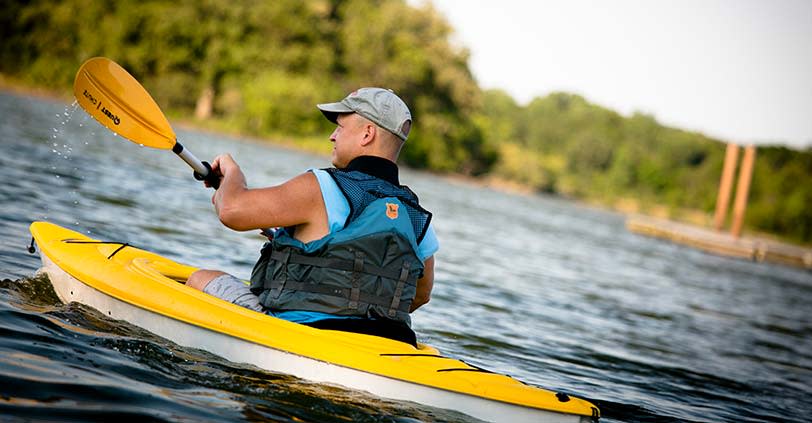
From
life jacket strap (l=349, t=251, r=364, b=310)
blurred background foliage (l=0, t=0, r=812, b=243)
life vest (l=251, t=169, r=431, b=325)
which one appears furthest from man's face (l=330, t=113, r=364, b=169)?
blurred background foliage (l=0, t=0, r=812, b=243)

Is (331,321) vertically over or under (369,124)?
under

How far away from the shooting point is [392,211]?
11.0 ft

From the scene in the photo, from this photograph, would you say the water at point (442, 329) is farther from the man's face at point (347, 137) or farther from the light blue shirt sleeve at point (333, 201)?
the man's face at point (347, 137)

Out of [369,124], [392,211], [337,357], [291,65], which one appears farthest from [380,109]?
[291,65]

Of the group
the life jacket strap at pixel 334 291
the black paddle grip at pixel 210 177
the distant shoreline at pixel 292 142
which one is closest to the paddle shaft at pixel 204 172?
the black paddle grip at pixel 210 177

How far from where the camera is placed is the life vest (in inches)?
130

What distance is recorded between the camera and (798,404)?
5.49m

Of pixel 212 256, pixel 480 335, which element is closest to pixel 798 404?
pixel 480 335

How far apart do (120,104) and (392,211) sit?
189 centimetres

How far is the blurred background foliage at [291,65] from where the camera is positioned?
1613 inches

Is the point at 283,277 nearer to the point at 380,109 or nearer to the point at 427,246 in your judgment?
the point at 427,246

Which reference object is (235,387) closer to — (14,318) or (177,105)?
(14,318)

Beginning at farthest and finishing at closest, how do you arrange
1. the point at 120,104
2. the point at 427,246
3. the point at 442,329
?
the point at 442,329
the point at 120,104
the point at 427,246

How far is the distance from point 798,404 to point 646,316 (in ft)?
11.7
